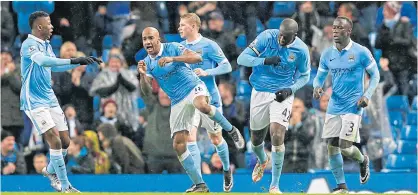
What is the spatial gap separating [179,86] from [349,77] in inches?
97.5

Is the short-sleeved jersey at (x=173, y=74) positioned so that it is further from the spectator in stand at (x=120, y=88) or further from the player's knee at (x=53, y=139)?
the spectator in stand at (x=120, y=88)

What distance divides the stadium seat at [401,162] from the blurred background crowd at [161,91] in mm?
16

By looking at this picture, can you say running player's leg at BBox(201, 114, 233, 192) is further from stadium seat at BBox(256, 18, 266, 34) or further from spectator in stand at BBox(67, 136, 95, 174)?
stadium seat at BBox(256, 18, 266, 34)

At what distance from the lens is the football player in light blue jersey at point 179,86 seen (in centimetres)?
1758

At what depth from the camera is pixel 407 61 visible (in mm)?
22344

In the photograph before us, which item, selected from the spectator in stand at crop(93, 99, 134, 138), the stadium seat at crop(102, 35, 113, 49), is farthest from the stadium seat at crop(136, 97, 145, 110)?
the stadium seat at crop(102, 35, 113, 49)

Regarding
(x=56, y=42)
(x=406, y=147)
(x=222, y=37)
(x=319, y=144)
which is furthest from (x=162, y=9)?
(x=406, y=147)

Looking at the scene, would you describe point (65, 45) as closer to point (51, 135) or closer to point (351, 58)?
point (51, 135)

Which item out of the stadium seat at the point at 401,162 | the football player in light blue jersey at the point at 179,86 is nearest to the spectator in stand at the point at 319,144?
the stadium seat at the point at 401,162

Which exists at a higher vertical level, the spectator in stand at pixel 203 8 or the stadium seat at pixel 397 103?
the spectator in stand at pixel 203 8

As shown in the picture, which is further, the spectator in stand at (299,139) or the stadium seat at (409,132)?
the stadium seat at (409,132)

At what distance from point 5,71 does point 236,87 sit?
3.81 metres

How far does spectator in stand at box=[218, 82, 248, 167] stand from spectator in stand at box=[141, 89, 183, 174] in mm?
879

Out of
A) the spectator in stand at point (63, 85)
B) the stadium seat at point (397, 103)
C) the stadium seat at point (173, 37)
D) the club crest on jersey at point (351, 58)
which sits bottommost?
the stadium seat at point (397, 103)
